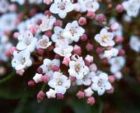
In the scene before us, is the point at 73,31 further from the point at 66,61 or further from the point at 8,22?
the point at 8,22

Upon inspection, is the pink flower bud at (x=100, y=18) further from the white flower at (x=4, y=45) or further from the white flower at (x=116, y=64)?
the white flower at (x=4, y=45)

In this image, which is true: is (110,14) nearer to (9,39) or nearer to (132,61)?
(132,61)

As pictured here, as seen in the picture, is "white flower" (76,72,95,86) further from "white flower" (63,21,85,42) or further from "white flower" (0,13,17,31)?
"white flower" (0,13,17,31)

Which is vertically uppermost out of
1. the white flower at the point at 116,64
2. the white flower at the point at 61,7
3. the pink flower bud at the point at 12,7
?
the white flower at the point at 61,7

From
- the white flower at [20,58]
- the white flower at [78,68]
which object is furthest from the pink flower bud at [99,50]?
the white flower at [20,58]

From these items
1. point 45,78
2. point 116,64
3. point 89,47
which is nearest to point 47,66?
point 45,78

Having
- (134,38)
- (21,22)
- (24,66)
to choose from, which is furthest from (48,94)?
(134,38)
